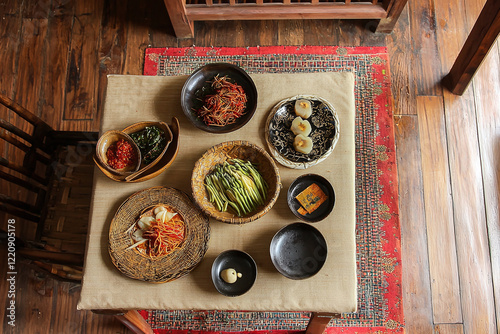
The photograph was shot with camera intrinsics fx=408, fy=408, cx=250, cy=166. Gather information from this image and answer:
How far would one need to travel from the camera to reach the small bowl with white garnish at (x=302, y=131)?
1825 millimetres

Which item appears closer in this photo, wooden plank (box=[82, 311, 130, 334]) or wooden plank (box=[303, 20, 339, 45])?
wooden plank (box=[82, 311, 130, 334])

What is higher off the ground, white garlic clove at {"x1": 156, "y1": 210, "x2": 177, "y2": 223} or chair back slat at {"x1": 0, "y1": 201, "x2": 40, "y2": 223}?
white garlic clove at {"x1": 156, "y1": 210, "x2": 177, "y2": 223}

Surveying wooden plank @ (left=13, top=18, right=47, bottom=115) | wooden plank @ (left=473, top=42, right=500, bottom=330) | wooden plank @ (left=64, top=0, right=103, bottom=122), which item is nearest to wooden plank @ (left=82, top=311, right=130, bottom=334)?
wooden plank @ (left=64, top=0, right=103, bottom=122)

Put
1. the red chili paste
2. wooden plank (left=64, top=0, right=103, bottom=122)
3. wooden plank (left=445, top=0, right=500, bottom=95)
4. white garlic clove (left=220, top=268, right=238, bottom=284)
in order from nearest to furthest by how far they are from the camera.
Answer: white garlic clove (left=220, top=268, right=238, bottom=284), the red chili paste, wooden plank (left=445, top=0, right=500, bottom=95), wooden plank (left=64, top=0, right=103, bottom=122)

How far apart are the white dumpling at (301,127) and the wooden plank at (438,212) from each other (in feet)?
3.87

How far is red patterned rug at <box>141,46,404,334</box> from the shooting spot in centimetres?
238

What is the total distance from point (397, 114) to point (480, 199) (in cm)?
74

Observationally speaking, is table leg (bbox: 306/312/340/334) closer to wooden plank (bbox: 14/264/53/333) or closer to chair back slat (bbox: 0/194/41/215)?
chair back slat (bbox: 0/194/41/215)

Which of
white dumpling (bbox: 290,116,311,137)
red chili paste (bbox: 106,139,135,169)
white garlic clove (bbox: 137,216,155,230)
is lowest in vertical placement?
white garlic clove (bbox: 137,216,155,230)

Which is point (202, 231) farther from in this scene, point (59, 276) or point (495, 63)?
point (495, 63)

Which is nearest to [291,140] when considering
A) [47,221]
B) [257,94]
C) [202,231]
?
[257,94]

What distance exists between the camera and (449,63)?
283 cm

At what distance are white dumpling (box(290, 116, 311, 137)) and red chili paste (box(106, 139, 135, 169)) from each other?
2.39ft

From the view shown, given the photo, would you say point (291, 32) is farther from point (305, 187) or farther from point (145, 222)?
point (145, 222)
